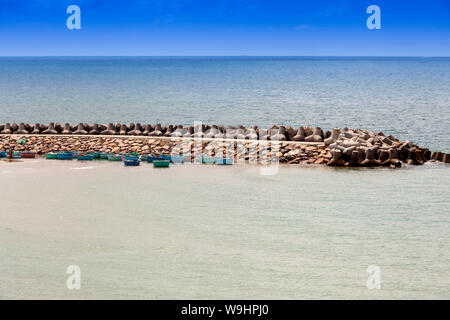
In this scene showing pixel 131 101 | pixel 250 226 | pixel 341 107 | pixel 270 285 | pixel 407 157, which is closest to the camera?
pixel 270 285

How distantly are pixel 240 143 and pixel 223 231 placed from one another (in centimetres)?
1461

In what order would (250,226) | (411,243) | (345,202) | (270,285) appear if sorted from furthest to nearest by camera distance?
(345,202) → (250,226) → (411,243) → (270,285)

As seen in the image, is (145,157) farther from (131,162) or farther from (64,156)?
(64,156)

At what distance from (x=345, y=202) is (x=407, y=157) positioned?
382 inches

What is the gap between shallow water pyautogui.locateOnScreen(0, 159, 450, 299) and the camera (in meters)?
17.7

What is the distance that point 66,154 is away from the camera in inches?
1405

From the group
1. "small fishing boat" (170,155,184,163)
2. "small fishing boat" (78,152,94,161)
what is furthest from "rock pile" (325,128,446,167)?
"small fishing boat" (78,152,94,161)

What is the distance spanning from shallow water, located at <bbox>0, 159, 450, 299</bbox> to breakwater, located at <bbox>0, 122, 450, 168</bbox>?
4.90 ft

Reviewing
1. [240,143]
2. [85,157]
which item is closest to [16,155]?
[85,157]

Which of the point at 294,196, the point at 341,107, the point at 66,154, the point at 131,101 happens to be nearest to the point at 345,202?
the point at 294,196

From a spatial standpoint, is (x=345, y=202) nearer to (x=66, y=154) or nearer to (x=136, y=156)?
(x=136, y=156)

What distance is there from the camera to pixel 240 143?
120 feet

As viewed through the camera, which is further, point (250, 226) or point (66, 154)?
point (66, 154)

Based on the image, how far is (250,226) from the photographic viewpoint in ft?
75.8
